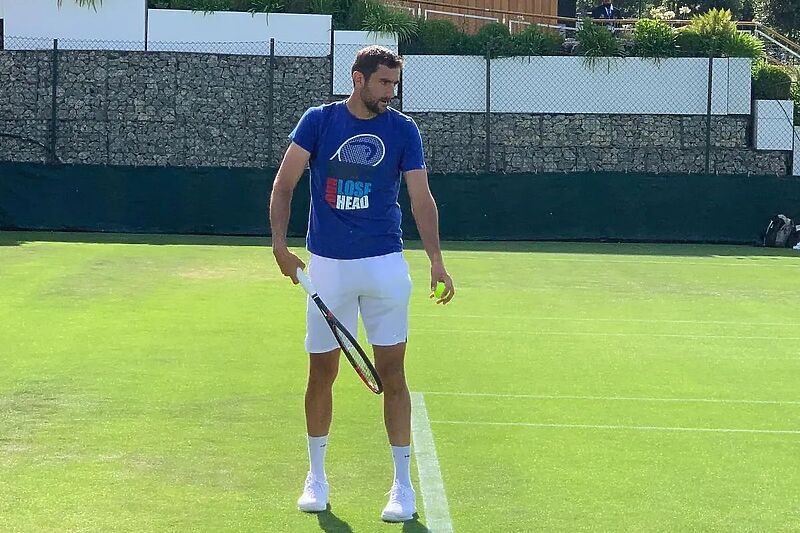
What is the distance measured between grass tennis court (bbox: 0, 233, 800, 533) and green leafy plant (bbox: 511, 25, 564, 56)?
1269cm

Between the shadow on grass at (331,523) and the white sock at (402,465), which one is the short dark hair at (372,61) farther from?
the shadow on grass at (331,523)

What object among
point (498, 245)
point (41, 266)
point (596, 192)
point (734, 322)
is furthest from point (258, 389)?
point (596, 192)

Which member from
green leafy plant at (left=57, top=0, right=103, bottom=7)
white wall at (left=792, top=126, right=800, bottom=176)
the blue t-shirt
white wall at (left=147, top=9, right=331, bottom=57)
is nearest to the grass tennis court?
the blue t-shirt

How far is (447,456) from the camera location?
674cm

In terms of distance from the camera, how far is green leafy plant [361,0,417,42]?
2774 cm

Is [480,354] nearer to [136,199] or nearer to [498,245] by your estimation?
[498,245]

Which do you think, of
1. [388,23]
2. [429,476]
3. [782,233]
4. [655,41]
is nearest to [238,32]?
[388,23]

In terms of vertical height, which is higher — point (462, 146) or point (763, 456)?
point (462, 146)

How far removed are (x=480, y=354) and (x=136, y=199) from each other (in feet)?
45.6

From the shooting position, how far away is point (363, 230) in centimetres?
568

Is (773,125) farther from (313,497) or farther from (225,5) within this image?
(313,497)

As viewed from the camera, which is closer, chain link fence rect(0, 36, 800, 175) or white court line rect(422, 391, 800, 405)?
white court line rect(422, 391, 800, 405)

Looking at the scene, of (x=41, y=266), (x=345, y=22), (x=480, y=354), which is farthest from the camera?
(x=345, y=22)

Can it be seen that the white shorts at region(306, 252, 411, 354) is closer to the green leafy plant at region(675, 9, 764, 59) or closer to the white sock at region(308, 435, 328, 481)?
the white sock at region(308, 435, 328, 481)
